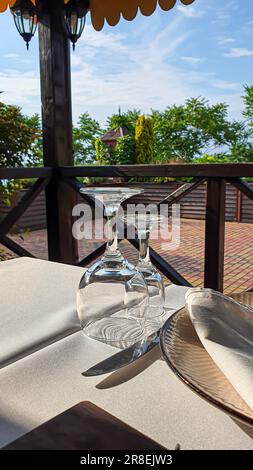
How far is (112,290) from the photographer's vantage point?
0.64 metres

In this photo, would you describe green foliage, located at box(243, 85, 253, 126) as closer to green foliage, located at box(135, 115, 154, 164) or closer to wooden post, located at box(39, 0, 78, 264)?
green foliage, located at box(135, 115, 154, 164)

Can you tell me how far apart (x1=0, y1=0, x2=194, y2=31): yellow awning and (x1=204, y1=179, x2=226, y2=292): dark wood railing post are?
35.1 inches

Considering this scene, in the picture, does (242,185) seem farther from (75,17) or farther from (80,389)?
(80,389)

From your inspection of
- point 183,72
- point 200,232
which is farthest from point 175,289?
point 183,72

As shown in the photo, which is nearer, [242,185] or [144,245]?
[144,245]

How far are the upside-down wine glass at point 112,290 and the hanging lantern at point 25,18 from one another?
79.5 inches

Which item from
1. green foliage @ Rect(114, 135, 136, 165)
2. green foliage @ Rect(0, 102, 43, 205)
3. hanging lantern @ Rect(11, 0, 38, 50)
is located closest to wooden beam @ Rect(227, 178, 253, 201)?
green foliage @ Rect(0, 102, 43, 205)

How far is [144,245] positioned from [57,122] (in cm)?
183

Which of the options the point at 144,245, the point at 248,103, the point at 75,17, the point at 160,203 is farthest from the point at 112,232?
the point at 248,103

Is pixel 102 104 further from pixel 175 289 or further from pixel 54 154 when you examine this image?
pixel 175 289

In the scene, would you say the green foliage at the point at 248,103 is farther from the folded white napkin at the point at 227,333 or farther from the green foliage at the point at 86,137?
the folded white napkin at the point at 227,333

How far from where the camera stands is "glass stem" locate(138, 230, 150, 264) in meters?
0.64

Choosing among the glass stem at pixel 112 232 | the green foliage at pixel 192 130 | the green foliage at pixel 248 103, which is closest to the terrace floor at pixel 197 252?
the glass stem at pixel 112 232

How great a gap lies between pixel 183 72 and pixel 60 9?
16.5 m
